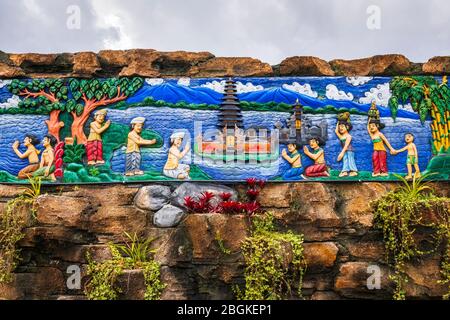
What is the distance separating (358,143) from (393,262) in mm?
1573

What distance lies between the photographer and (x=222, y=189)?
6191 mm

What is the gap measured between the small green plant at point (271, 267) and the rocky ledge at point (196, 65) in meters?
2.31

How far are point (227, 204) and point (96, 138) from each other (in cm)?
206

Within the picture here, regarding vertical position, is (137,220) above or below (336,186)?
below

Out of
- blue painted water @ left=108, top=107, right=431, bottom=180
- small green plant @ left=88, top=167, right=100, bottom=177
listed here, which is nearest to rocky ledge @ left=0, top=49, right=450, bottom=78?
blue painted water @ left=108, top=107, right=431, bottom=180

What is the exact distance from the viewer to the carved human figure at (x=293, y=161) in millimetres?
6238

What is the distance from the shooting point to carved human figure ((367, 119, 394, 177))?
6.23 meters

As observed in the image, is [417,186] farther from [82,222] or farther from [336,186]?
[82,222]

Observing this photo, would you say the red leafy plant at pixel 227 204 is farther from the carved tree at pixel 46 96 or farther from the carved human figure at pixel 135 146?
the carved tree at pixel 46 96

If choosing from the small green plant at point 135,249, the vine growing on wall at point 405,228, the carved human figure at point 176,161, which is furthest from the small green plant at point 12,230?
the vine growing on wall at point 405,228

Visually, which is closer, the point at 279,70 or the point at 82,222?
the point at 82,222

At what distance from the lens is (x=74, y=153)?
6363 millimetres

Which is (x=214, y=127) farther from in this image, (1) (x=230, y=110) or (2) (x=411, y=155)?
(2) (x=411, y=155)
